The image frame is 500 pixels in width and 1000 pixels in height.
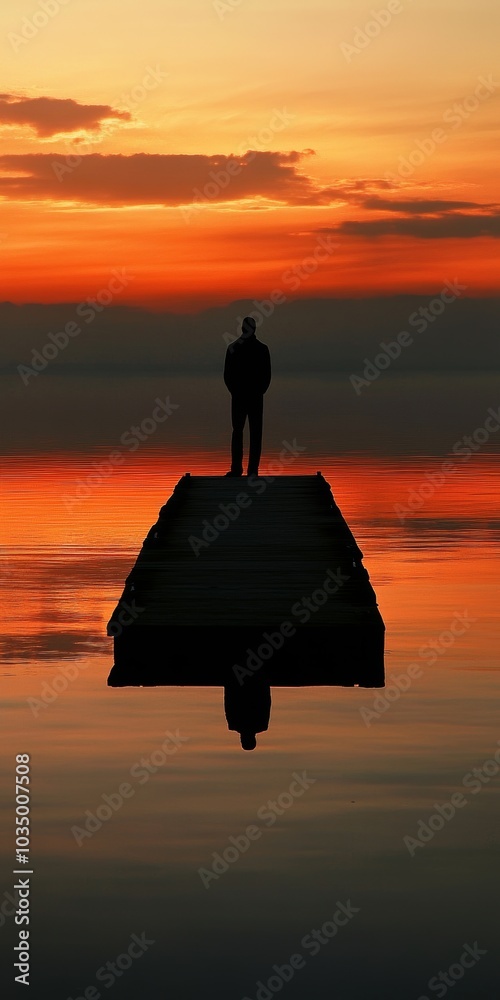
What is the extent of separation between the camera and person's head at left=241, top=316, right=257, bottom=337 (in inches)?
877

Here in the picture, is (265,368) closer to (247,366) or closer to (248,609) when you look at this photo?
(247,366)

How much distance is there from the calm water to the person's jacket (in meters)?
4.34

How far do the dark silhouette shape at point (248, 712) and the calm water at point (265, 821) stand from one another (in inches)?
10.4

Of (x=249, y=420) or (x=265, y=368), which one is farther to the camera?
(x=265, y=368)

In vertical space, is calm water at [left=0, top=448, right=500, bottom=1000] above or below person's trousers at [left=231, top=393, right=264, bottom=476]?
below

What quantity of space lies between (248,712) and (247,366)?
21.6 feet

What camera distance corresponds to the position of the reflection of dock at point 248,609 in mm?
14484

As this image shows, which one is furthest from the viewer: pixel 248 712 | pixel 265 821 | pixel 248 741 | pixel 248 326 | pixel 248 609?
pixel 248 326

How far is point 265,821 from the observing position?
51.8ft

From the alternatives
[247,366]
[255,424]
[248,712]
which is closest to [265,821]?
[248,712]

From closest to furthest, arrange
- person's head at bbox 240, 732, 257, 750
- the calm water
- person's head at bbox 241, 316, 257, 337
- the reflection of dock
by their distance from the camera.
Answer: the calm water, the reflection of dock, person's head at bbox 240, 732, 257, 750, person's head at bbox 241, 316, 257, 337

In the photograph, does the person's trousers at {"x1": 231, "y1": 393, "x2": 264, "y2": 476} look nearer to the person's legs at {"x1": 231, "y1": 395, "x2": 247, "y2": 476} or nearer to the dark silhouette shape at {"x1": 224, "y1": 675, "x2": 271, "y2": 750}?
the person's legs at {"x1": 231, "y1": 395, "x2": 247, "y2": 476}

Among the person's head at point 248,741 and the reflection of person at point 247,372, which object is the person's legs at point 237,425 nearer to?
the reflection of person at point 247,372

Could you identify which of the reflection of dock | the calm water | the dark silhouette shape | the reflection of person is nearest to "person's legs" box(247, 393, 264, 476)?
the reflection of person
